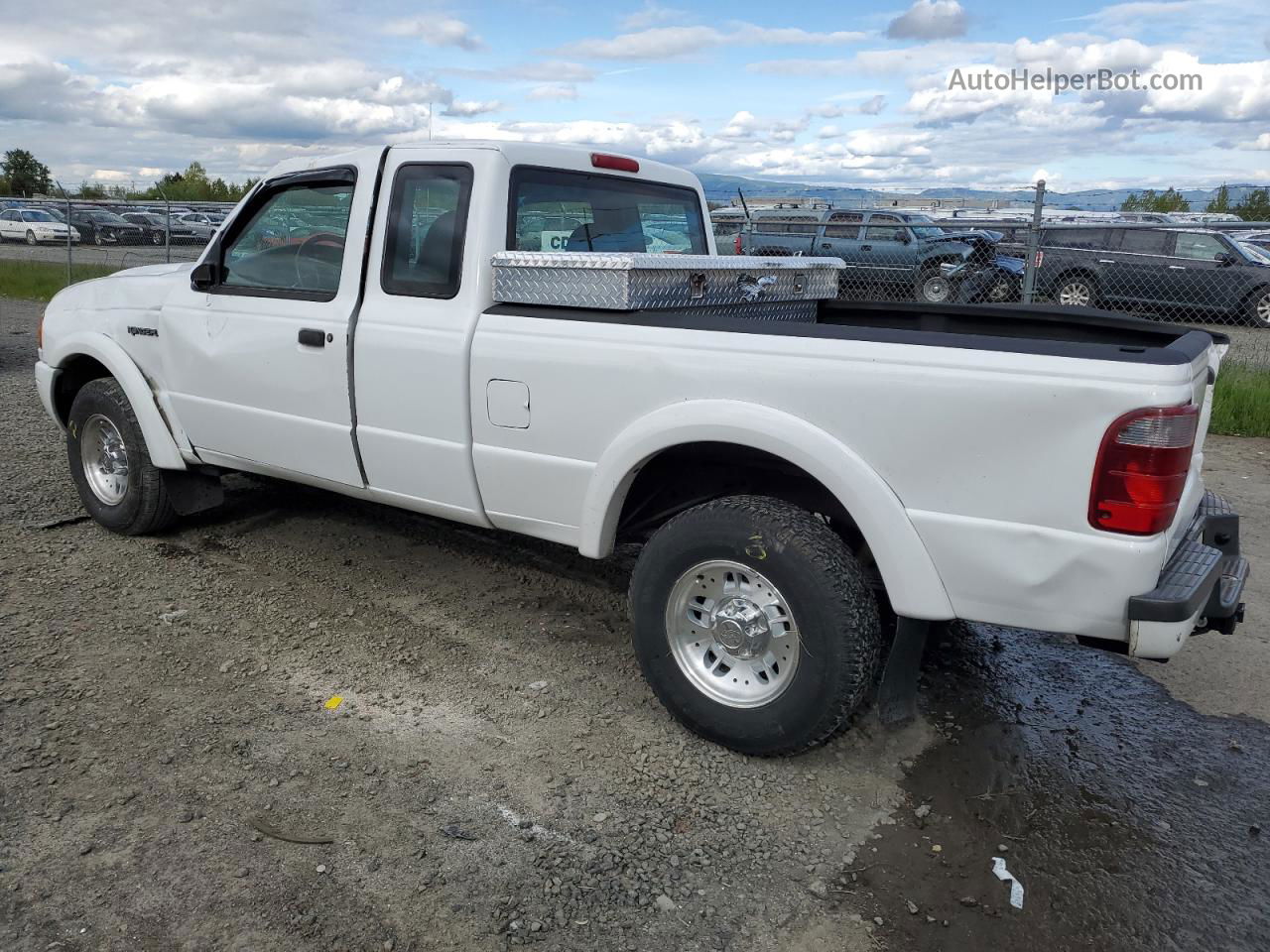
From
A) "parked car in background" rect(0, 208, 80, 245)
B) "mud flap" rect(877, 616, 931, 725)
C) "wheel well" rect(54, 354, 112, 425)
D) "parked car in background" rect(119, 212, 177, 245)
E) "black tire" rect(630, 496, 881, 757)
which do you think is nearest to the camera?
"black tire" rect(630, 496, 881, 757)

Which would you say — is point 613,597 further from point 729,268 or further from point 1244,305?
point 1244,305

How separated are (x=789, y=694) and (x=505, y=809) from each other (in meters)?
0.95

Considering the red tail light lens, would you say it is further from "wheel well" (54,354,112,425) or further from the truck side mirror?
"wheel well" (54,354,112,425)

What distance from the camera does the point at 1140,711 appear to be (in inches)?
157

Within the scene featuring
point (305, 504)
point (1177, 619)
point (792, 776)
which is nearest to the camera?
point (1177, 619)

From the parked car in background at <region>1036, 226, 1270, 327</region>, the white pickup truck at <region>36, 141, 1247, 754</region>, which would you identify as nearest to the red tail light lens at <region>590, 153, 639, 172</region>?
the white pickup truck at <region>36, 141, 1247, 754</region>

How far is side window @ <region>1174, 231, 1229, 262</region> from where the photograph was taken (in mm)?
15086

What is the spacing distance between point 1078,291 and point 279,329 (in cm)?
1400

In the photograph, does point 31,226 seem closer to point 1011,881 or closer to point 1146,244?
point 1146,244

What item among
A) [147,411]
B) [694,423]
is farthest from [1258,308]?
[147,411]

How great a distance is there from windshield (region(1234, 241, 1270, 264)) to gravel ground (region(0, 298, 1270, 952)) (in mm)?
12003

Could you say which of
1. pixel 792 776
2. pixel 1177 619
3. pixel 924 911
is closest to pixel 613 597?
pixel 792 776

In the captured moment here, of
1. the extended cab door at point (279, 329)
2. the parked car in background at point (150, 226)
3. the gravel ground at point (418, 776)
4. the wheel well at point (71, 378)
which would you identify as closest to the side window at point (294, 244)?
the extended cab door at point (279, 329)

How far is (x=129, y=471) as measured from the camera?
5.29 meters
